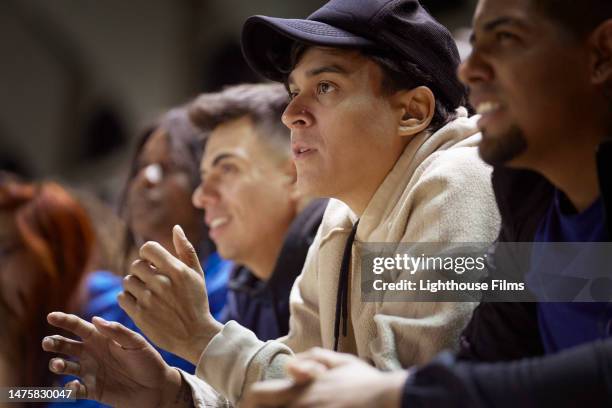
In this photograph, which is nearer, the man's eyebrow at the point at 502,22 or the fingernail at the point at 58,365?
the man's eyebrow at the point at 502,22

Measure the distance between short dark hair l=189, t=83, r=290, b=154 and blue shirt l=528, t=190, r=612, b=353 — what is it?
999mm

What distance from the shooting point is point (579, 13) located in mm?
960

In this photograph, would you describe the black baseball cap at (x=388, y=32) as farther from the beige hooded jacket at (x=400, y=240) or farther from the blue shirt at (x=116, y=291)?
the blue shirt at (x=116, y=291)

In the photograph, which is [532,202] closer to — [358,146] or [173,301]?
[358,146]

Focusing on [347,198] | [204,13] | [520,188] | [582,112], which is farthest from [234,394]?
[204,13]

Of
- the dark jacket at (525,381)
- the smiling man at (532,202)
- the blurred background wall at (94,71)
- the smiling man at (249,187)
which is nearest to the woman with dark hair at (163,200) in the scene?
the smiling man at (249,187)

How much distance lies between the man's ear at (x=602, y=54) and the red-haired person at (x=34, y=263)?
119 cm

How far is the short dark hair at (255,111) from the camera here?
1.95 metres

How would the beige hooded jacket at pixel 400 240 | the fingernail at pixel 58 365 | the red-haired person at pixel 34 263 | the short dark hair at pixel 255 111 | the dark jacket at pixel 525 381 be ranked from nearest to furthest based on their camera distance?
the dark jacket at pixel 525 381 → the beige hooded jacket at pixel 400 240 → the fingernail at pixel 58 365 → the red-haired person at pixel 34 263 → the short dark hair at pixel 255 111

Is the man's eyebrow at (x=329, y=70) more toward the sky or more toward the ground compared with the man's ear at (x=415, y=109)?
more toward the sky

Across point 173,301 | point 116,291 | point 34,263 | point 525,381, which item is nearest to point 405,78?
point 173,301

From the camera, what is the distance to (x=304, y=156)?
1299mm

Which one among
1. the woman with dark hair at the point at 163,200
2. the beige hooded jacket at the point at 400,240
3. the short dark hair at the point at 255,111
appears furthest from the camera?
the woman with dark hair at the point at 163,200

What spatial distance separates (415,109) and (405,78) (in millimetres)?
50
